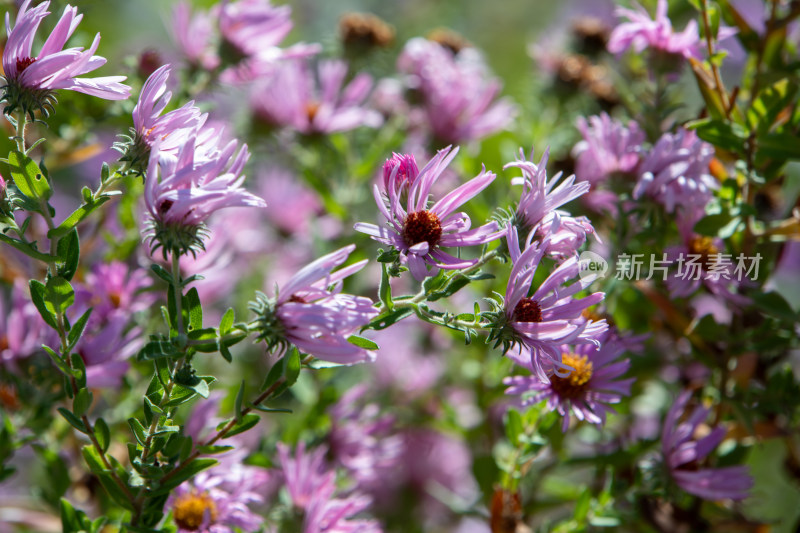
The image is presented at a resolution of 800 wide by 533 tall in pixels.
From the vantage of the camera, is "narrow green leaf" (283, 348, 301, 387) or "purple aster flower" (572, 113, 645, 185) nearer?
"narrow green leaf" (283, 348, 301, 387)

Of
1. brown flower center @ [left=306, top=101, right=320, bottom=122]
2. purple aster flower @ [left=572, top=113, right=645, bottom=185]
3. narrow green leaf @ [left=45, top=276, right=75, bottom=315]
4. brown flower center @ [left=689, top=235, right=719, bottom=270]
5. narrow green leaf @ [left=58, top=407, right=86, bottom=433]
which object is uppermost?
brown flower center @ [left=306, top=101, right=320, bottom=122]

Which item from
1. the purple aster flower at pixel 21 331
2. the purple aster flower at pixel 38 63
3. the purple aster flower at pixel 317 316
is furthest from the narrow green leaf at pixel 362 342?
the purple aster flower at pixel 21 331

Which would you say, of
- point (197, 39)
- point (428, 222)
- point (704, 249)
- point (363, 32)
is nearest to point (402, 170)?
point (428, 222)

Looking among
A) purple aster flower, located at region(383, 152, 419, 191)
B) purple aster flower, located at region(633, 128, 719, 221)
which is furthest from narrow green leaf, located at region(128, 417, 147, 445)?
purple aster flower, located at region(633, 128, 719, 221)

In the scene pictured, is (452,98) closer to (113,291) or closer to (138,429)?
(113,291)

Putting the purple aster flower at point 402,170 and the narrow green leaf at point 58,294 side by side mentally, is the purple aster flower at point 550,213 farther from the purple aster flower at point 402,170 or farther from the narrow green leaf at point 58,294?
the narrow green leaf at point 58,294

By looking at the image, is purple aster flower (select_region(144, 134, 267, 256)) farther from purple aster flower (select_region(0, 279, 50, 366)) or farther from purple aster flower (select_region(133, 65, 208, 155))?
purple aster flower (select_region(0, 279, 50, 366))

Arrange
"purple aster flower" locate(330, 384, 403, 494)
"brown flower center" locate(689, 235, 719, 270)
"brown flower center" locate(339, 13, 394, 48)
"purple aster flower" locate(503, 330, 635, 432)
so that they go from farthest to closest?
1. "brown flower center" locate(339, 13, 394, 48)
2. "purple aster flower" locate(330, 384, 403, 494)
3. "brown flower center" locate(689, 235, 719, 270)
4. "purple aster flower" locate(503, 330, 635, 432)
